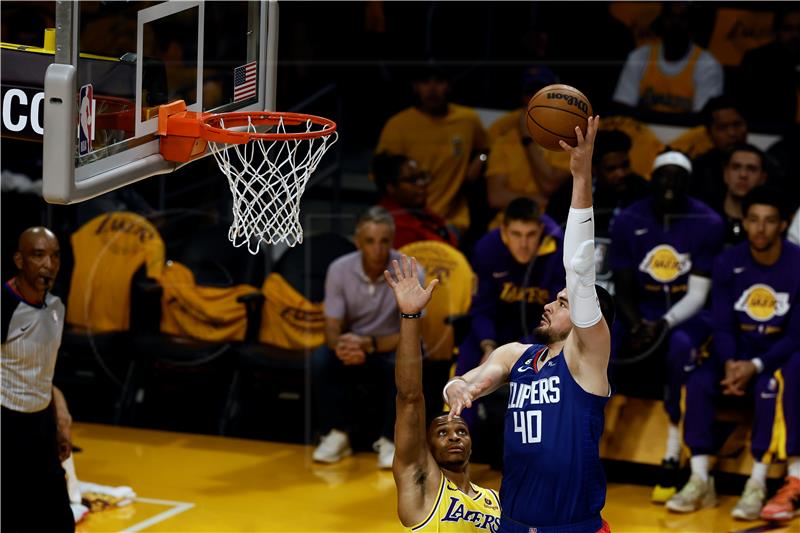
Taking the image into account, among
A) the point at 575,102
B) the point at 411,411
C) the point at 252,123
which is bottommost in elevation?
the point at 411,411

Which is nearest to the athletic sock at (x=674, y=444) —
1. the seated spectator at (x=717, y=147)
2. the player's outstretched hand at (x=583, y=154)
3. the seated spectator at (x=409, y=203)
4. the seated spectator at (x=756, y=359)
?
the seated spectator at (x=756, y=359)

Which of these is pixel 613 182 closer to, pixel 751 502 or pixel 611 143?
pixel 611 143

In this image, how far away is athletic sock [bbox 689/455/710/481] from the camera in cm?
747

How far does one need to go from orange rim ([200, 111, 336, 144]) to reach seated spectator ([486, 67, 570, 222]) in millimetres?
3563

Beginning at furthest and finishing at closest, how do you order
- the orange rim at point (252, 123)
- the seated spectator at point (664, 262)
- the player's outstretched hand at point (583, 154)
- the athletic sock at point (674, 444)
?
the seated spectator at point (664, 262)
the athletic sock at point (674, 444)
the orange rim at point (252, 123)
the player's outstretched hand at point (583, 154)

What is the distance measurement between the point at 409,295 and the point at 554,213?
4.00 meters

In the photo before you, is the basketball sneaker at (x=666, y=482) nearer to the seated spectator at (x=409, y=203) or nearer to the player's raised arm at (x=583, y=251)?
the seated spectator at (x=409, y=203)

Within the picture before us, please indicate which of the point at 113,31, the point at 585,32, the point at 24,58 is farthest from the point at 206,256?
the point at 24,58

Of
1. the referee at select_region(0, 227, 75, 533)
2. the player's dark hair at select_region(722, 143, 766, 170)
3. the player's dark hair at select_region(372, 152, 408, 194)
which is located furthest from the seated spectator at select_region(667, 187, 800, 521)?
the referee at select_region(0, 227, 75, 533)

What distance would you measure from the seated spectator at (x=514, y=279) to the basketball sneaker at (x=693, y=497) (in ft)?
4.45

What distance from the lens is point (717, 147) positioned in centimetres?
870

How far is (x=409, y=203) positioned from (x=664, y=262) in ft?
6.46

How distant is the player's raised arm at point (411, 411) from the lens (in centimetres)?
478

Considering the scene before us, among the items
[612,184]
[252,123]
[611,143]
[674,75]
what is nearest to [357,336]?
[612,184]
